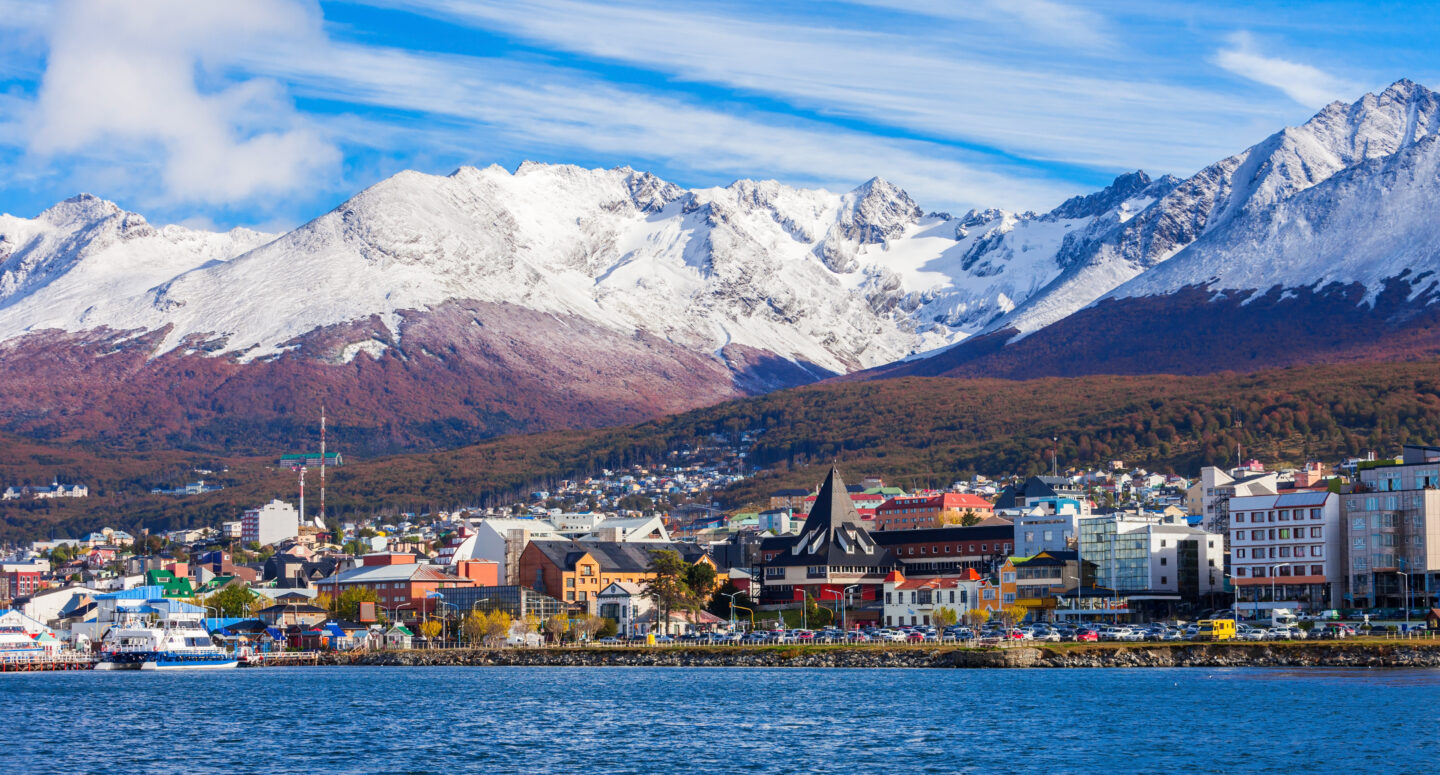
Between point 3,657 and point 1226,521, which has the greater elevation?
point 1226,521

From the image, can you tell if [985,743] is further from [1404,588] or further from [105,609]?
[105,609]

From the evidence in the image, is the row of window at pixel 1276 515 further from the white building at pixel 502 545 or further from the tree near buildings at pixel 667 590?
the white building at pixel 502 545

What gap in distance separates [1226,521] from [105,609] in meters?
89.6

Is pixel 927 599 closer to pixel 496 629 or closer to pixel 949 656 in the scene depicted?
pixel 949 656

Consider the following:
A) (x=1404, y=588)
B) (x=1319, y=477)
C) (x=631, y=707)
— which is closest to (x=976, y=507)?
(x=1319, y=477)

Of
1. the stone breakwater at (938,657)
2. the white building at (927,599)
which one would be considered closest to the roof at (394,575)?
the stone breakwater at (938,657)

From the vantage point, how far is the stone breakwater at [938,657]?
295 feet

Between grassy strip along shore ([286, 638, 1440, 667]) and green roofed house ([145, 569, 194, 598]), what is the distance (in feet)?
132

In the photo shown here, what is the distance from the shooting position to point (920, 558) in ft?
487

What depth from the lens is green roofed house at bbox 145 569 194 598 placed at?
15460 cm

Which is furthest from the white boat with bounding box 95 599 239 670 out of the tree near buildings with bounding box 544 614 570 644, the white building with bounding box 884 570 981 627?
the white building with bounding box 884 570 981 627

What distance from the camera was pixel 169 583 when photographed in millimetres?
168625

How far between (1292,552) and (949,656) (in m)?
29.2

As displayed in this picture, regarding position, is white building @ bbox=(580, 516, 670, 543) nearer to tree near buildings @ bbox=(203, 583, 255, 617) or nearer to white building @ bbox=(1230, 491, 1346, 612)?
tree near buildings @ bbox=(203, 583, 255, 617)
